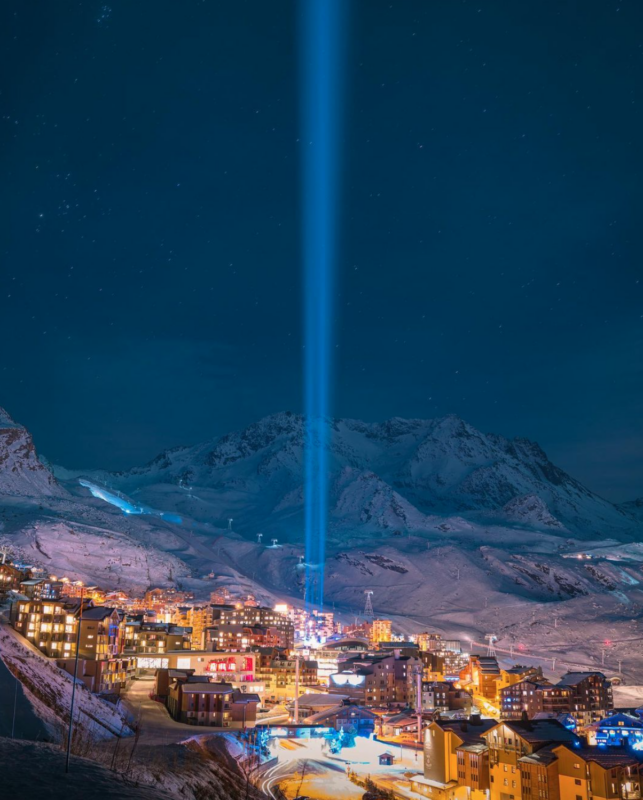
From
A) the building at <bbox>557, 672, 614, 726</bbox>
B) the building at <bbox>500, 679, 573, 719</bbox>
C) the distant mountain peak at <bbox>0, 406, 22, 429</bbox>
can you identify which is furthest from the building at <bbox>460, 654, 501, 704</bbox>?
Answer: the distant mountain peak at <bbox>0, 406, 22, 429</bbox>

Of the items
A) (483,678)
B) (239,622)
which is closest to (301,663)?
(483,678)

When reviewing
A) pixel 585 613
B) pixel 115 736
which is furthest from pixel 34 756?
pixel 585 613

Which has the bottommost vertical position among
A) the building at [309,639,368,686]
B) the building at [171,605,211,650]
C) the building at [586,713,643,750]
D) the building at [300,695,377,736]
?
the building at [300,695,377,736]

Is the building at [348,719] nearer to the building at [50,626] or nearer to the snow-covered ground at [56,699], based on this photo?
the building at [50,626]

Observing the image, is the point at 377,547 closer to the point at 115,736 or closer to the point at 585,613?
the point at 585,613

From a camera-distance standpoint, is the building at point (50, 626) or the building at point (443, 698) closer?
the building at point (50, 626)

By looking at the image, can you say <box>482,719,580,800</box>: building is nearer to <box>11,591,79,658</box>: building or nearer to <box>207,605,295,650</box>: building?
<box>11,591,79,658</box>: building

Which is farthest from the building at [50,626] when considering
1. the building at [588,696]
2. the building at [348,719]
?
the building at [588,696]
